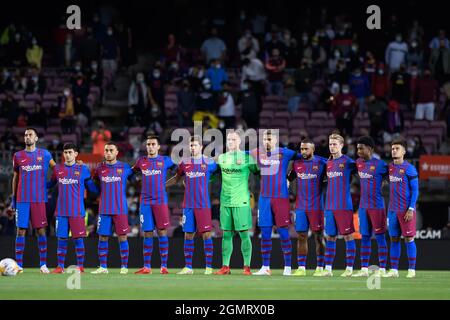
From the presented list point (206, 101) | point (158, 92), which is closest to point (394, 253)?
point (206, 101)

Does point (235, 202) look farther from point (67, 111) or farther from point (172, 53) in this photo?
point (172, 53)

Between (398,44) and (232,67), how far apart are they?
4.95m

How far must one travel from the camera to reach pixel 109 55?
34.5 m

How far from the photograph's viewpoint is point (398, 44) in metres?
33.5

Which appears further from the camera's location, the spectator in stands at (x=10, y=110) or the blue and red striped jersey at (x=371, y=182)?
the spectator in stands at (x=10, y=110)

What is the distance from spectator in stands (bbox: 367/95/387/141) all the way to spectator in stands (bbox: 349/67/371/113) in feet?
0.97

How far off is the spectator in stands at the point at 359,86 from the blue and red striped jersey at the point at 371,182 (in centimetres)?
1181

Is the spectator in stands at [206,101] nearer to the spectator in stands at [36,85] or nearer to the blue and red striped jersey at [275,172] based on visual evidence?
the spectator in stands at [36,85]

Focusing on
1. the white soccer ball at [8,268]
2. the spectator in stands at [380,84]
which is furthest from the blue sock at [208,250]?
the spectator in stands at [380,84]

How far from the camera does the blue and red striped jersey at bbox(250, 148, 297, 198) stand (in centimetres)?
2078

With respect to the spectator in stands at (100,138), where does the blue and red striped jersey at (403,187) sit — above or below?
below

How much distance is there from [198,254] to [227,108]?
8.10 metres

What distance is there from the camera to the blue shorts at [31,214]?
842 inches

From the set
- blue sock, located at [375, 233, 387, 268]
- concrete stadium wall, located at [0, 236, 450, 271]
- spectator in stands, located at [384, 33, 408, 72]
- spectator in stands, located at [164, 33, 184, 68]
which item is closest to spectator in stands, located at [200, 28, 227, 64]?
spectator in stands, located at [164, 33, 184, 68]
